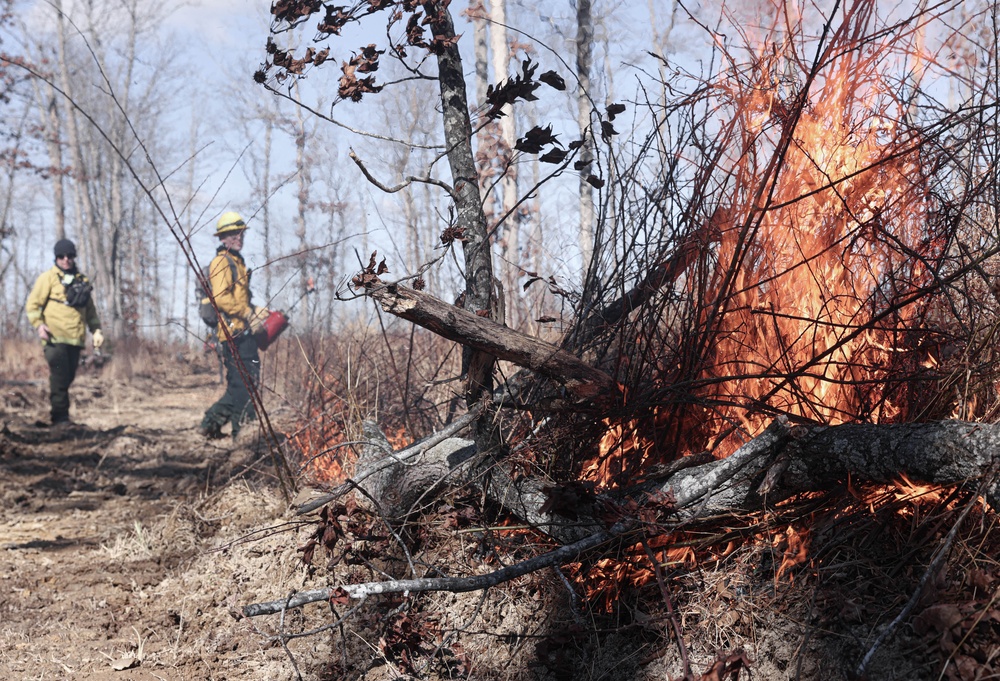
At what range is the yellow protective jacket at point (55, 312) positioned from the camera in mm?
8484

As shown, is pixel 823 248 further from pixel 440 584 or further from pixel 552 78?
pixel 440 584

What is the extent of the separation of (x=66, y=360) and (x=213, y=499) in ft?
15.4

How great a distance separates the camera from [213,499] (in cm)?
505

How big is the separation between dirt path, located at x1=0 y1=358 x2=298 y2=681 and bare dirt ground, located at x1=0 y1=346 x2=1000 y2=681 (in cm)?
1

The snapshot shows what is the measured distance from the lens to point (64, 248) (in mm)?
8750

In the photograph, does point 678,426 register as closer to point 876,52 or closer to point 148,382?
point 876,52

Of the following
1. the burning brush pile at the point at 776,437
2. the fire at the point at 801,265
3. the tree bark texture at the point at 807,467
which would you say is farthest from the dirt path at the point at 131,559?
the fire at the point at 801,265

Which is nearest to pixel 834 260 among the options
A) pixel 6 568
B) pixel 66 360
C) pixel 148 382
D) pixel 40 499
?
pixel 6 568

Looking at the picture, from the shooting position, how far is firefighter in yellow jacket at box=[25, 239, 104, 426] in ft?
27.8

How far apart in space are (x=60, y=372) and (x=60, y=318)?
1.98 feet

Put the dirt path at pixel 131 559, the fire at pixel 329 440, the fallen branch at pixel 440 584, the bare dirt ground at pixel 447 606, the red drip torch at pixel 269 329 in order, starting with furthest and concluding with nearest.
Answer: the red drip torch at pixel 269 329 < the fire at pixel 329 440 < the dirt path at pixel 131 559 < the fallen branch at pixel 440 584 < the bare dirt ground at pixel 447 606

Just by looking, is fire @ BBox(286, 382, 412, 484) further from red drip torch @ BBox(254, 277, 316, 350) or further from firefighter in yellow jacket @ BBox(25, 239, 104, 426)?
firefighter in yellow jacket @ BBox(25, 239, 104, 426)

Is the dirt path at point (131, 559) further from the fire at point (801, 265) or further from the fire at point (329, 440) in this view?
the fire at point (801, 265)

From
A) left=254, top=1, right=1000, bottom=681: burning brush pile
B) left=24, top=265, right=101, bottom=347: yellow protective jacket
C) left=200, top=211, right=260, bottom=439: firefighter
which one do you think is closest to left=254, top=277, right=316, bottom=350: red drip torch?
left=200, top=211, right=260, bottom=439: firefighter
